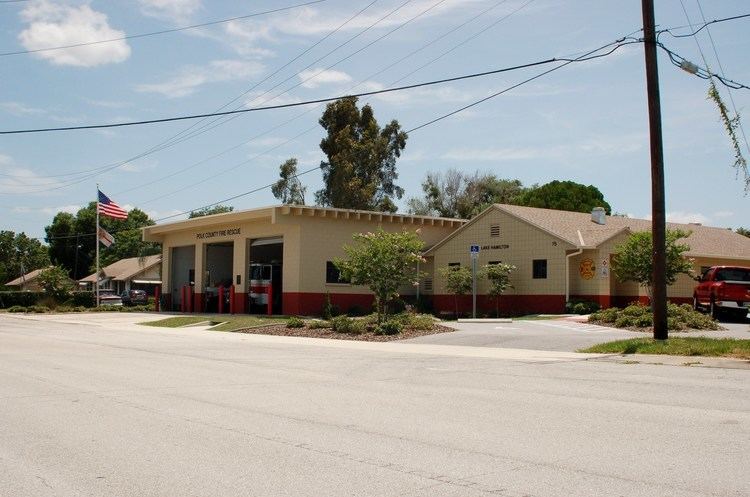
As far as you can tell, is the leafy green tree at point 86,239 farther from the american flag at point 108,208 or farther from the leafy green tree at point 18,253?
the american flag at point 108,208

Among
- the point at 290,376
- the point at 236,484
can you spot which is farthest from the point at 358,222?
the point at 236,484

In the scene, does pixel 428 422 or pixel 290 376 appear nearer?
pixel 428 422

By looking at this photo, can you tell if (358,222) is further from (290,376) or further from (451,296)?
(290,376)

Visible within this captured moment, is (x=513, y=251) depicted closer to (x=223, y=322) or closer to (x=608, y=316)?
(x=608, y=316)

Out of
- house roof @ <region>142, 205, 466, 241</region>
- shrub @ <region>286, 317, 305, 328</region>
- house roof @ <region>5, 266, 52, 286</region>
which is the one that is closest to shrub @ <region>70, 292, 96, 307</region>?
house roof @ <region>142, 205, 466, 241</region>

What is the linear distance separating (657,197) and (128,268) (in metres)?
70.9

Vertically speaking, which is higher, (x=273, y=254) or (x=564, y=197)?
(x=564, y=197)

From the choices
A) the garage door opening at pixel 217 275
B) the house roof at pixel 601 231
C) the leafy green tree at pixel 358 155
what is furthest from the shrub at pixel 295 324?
the leafy green tree at pixel 358 155

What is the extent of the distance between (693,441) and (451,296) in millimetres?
31658

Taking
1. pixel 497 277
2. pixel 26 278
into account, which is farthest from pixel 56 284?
pixel 26 278

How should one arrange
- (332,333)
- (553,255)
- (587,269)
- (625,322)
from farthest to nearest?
1. (553,255)
2. (587,269)
3. (332,333)
4. (625,322)

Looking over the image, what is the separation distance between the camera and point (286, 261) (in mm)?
38281

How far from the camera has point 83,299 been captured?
186ft

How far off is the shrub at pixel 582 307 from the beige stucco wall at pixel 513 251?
2.78 ft
